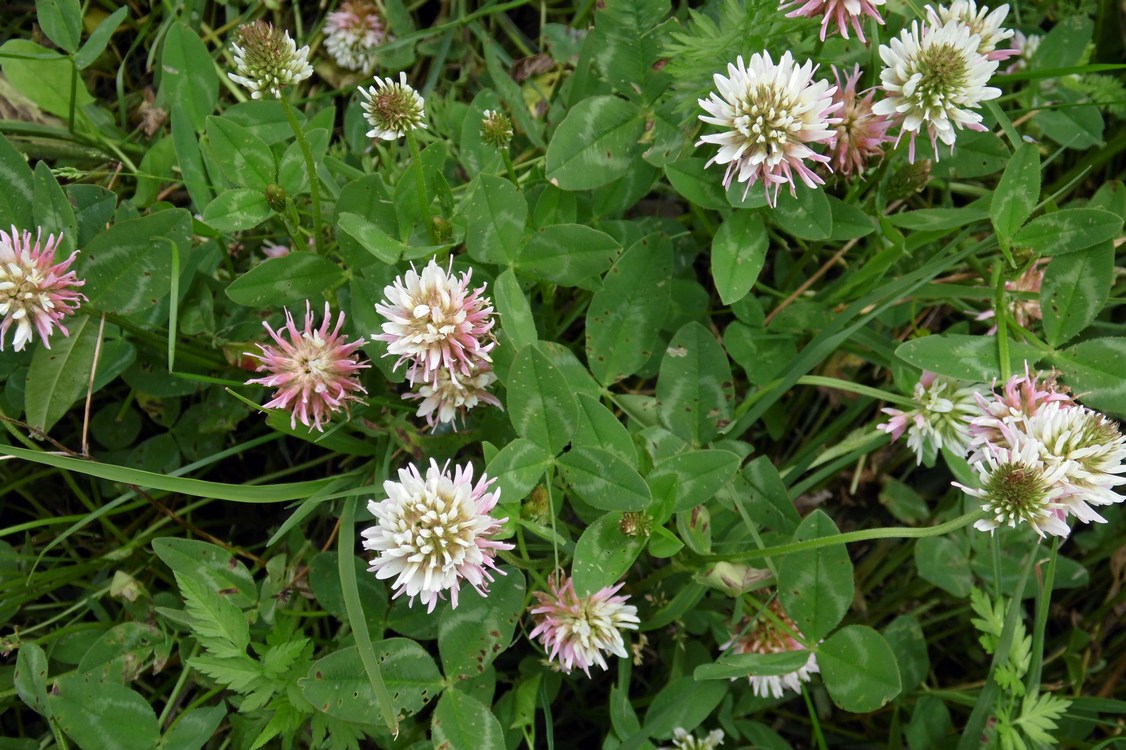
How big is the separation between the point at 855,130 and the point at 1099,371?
27.4 inches

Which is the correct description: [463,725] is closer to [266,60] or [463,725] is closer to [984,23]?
[266,60]

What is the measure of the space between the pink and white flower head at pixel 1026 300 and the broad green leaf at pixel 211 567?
1715 mm

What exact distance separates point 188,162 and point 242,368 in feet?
1.59

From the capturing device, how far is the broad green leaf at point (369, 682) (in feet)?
5.28

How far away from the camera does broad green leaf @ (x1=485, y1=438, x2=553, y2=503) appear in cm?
150

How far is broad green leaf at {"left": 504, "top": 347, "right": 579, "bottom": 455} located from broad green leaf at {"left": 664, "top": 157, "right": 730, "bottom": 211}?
0.52 metres

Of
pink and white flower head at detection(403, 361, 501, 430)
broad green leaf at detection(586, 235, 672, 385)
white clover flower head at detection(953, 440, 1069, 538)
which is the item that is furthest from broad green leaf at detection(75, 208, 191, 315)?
white clover flower head at detection(953, 440, 1069, 538)

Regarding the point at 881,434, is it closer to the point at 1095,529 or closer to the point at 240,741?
the point at 1095,529

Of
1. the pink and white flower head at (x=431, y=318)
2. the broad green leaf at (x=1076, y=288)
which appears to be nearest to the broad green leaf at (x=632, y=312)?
the pink and white flower head at (x=431, y=318)

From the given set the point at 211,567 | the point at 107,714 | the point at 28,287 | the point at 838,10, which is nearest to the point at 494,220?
the point at 838,10

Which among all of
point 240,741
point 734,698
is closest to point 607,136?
point 734,698

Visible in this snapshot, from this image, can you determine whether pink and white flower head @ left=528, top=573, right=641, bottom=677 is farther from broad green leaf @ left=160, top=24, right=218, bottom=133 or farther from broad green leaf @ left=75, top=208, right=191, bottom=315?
broad green leaf @ left=160, top=24, right=218, bottom=133

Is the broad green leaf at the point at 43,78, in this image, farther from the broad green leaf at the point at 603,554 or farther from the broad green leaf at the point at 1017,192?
the broad green leaf at the point at 1017,192

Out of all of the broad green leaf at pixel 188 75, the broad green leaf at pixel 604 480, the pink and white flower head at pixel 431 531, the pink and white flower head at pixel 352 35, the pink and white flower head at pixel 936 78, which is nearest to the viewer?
the pink and white flower head at pixel 431 531
